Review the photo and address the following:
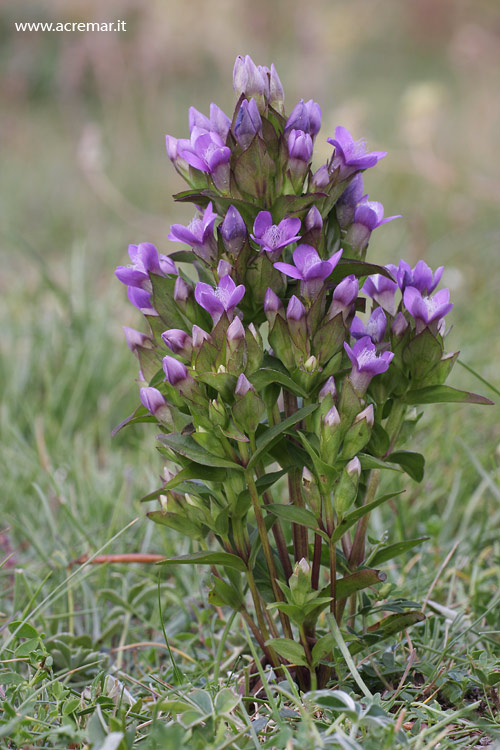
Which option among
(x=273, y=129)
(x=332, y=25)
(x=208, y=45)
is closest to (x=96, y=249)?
(x=332, y=25)

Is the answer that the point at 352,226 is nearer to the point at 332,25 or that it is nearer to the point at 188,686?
the point at 188,686

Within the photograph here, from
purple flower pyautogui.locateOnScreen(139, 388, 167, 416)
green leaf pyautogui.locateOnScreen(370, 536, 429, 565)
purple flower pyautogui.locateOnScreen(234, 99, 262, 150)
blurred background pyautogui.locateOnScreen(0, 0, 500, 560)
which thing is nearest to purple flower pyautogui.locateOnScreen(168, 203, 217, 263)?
purple flower pyautogui.locateOnScreen(234, 99, 262, 150)

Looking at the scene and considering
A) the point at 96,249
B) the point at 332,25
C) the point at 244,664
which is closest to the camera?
the point at 244,664

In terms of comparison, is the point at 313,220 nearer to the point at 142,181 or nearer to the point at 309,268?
the point at 309,268

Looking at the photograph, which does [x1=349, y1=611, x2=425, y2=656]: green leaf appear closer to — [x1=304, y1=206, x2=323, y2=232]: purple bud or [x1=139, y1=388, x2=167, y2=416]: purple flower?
[x1=139, y1=388, x2=167, y2=416]: purple flower

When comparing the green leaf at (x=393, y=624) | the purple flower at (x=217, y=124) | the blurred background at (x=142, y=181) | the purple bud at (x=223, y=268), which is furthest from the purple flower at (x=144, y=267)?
the blurred background at (x=142, y=181)
